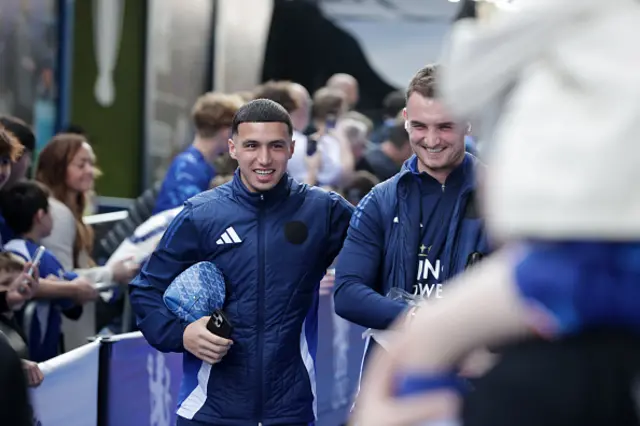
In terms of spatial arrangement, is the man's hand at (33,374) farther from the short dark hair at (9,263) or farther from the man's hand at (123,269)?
the man's hand at (123,269)

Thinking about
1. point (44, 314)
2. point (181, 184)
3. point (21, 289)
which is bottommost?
point (44, 314)

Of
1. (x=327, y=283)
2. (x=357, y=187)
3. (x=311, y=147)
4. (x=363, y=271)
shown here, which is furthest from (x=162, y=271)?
(x=311, y=147)

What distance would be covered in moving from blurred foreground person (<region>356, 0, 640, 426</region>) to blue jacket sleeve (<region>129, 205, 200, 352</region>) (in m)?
3.56

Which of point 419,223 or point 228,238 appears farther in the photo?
point 228,238

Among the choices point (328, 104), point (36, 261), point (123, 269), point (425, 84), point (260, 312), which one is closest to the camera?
point (425, 84)

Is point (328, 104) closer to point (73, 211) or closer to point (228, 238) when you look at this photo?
point (73, 211)

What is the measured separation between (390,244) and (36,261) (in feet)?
7.79

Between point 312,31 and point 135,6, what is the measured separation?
6.95 ft

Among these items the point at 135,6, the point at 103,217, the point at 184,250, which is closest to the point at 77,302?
the point at 184,250

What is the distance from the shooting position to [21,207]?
678cm

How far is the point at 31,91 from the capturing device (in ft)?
39.9

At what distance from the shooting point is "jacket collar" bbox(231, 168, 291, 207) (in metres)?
5.15

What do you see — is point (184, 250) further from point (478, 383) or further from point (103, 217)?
point (103, 217)

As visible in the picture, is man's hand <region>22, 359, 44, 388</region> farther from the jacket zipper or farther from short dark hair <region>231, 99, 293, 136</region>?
short dark hair <region>231, 99, 293, 136</region>
